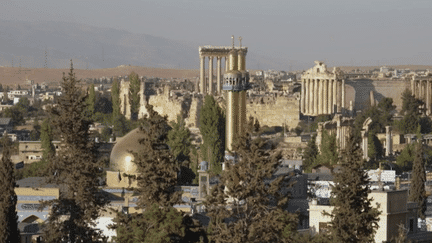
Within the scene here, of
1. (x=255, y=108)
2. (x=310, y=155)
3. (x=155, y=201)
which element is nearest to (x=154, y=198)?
(x=155, y=201)

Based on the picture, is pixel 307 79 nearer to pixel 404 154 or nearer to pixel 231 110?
pixel 404 154

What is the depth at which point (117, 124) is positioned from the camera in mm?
78562

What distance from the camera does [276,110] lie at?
82.3 meters

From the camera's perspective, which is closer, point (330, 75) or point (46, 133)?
point (46, 133)

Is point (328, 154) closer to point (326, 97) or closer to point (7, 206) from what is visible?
point (7, 206)

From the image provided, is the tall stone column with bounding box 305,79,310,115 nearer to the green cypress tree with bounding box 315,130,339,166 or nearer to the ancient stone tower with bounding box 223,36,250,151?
the green cypress tree with bounding box 315,130,339,166

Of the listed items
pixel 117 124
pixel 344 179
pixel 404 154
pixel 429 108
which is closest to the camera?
pixel 344 179

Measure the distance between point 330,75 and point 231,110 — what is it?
3288 cm

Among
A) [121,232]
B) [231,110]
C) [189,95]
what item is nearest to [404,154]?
[231,110]

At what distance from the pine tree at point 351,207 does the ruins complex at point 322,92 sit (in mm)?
51449

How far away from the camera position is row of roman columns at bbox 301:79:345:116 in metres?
83.7

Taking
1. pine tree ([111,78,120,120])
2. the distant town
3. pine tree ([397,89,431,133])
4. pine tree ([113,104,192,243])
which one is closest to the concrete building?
the distant town

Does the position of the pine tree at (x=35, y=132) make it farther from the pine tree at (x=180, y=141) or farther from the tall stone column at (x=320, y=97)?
the tall stone column at (x=320, y=97)

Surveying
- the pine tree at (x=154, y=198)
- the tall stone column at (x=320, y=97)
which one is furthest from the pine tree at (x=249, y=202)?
the tall stone column at (x=320, y=97)
